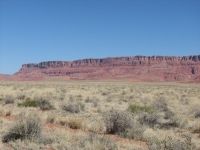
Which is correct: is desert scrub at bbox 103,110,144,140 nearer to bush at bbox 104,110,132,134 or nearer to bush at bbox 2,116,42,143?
bush at bbox 104,110,132,134

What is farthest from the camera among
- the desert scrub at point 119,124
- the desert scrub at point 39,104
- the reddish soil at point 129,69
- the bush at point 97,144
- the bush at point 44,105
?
the reddish soil at point 129,69

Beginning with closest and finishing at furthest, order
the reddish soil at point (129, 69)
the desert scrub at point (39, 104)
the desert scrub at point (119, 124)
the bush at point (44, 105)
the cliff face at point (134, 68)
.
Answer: the desert scrub at point (119, 124) → the bush at point (44, 105) → the desert scrub at point (39, 104) → the reddish soil at point (129, 69) → the cliff face at point (134, 68)

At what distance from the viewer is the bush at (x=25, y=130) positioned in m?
8.27

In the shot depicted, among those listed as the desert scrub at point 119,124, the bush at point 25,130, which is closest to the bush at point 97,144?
the bush at point 25,130

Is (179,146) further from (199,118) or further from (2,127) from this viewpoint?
(199,118)

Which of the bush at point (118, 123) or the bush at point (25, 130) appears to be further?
the bush at point (118, 123)

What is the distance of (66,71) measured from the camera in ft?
633

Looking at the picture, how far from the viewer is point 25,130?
8234mm

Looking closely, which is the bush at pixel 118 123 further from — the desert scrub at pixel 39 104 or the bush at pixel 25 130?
the desert scrub at pixel 39 104

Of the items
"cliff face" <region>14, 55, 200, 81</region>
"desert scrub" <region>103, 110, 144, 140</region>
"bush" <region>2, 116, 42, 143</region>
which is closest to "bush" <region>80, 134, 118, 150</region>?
"bush" <region>2, 116, 42, 143</region>

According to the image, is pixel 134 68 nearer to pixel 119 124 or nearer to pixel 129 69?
pixel 129 69

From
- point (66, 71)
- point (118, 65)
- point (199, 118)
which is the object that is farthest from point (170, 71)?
point (199, 118)

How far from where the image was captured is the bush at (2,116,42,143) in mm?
8266

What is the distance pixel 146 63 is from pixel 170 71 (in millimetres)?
23040
